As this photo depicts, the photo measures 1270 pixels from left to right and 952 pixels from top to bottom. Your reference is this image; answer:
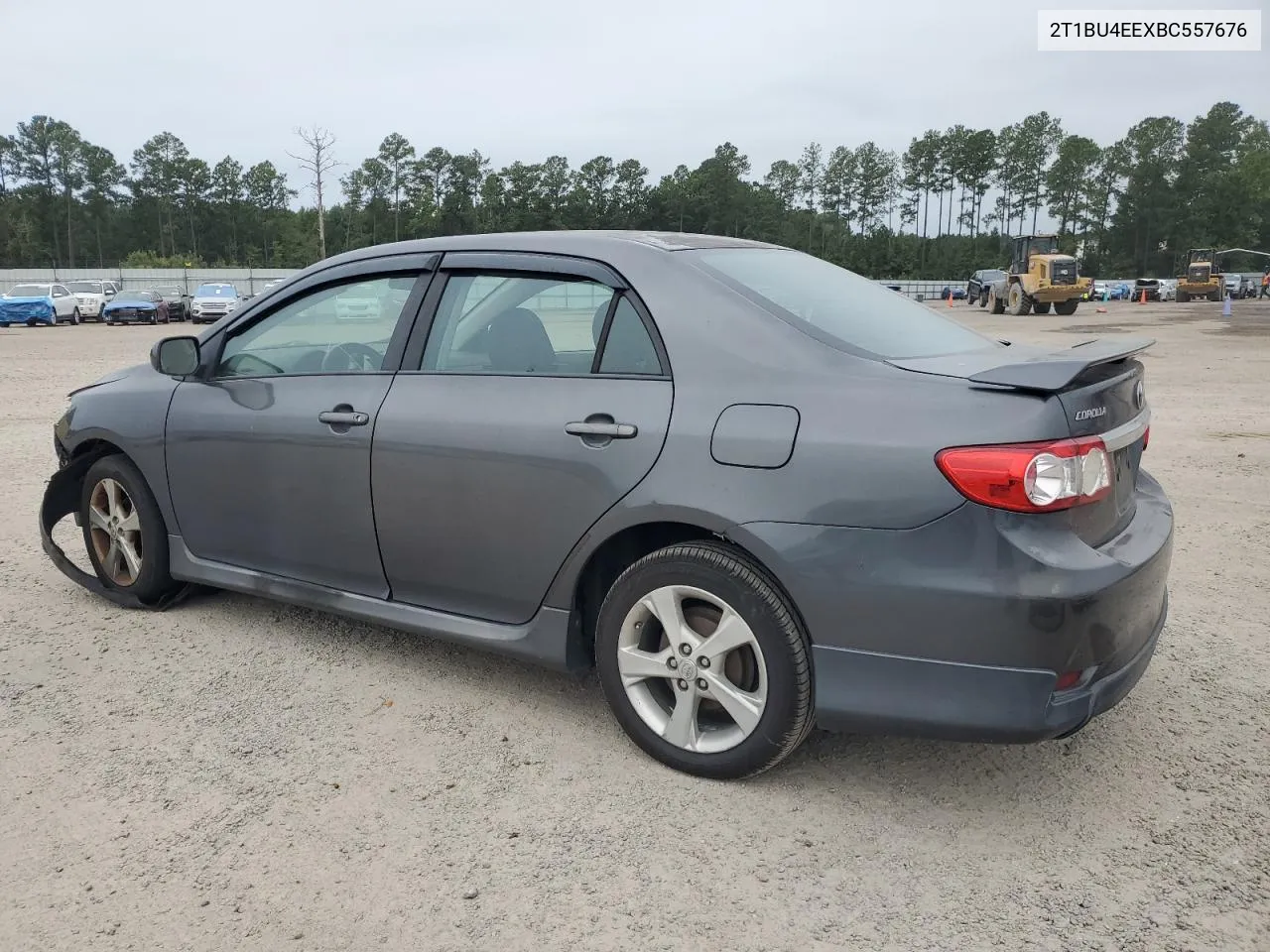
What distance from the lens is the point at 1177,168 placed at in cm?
10931

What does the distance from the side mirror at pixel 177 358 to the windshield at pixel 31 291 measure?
36964mm

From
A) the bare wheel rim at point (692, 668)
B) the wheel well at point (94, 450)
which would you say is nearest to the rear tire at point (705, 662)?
the bare wheel rim at point (692, 668)

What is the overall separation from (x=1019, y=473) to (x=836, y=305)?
102 cm

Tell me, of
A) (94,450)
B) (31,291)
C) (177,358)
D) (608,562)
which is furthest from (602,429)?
(31,291)

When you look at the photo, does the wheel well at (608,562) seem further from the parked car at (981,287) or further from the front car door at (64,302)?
the parked car at (981,287)

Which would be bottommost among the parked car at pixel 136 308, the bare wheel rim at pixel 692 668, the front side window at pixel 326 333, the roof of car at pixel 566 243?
the bare wheel rim at pixel 692 668

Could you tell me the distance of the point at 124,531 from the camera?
14.5ft

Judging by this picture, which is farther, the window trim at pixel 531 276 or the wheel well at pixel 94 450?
the wheel well at pixel 94 450

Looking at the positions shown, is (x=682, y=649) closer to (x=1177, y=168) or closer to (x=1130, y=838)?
(x=1130, y=838)

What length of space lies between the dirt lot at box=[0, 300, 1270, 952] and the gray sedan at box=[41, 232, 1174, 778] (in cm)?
28

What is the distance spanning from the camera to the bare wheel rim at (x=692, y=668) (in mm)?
2859

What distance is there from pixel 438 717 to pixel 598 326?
1.42 metres

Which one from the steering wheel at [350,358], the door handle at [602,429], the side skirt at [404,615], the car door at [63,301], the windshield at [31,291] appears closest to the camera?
the door handle at [602,429]

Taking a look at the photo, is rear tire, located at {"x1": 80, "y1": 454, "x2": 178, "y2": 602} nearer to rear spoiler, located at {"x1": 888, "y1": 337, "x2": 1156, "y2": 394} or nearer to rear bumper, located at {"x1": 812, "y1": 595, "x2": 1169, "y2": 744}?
rear bumper, located at {"x1": 812, "y1": 595, "x2": 1169, "y2": 744}
